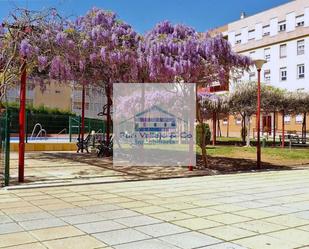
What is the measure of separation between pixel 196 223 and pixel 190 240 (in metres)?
0.94

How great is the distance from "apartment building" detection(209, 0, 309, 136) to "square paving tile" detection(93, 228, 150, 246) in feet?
126

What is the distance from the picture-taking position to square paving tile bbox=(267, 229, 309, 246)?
527 centimetres

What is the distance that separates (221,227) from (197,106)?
27.3 feet

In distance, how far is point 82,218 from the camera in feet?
21.2

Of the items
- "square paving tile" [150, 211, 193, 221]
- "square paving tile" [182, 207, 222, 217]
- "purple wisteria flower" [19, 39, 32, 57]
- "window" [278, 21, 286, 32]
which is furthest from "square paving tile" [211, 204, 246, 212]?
"window" [278, 21, 286, 32]

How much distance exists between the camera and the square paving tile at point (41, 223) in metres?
5.94

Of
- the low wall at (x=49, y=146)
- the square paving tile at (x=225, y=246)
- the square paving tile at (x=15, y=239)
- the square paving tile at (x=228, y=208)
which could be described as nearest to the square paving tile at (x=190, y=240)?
the square paving tile at (x=225, y=246)

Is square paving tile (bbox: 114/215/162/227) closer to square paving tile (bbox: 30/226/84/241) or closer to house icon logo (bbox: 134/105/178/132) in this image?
square paving tile (bbox: 30/226/84/241)

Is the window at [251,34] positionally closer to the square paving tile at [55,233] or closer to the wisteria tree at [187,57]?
the wisteria tree at [187,57]

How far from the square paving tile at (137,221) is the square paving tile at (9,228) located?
1.38 m

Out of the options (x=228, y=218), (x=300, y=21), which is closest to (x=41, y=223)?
(x=228, y=218)

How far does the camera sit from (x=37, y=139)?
23.5m

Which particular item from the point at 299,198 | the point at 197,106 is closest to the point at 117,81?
the point at 197,106

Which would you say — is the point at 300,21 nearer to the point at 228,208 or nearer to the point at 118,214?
the point at 228,208
